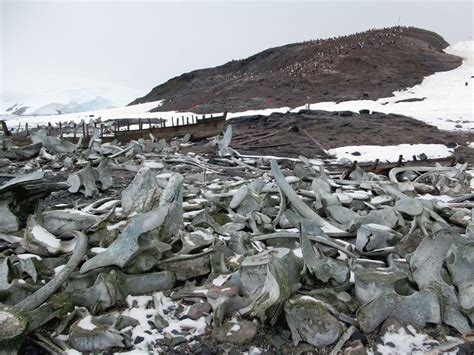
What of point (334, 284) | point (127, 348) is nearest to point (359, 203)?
point (334, 284)

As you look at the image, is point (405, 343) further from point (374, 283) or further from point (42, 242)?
point (42, 242)

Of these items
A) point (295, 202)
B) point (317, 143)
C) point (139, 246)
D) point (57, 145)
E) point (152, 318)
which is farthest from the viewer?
point (317, 143)

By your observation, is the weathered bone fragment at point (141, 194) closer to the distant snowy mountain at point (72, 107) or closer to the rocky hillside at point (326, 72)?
the rocky hillside at point (326, 72)

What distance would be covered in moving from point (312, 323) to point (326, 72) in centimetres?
3001

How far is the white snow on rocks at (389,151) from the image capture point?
9.52 metres

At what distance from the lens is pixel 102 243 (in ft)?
10.3

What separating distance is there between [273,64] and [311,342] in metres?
38.3

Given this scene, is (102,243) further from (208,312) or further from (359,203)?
(359,203)

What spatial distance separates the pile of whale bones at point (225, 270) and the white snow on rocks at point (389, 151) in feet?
19.0

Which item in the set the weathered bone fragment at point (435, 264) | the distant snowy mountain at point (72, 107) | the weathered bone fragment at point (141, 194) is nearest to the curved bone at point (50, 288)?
the weathered bone fragment at point (141, 194)

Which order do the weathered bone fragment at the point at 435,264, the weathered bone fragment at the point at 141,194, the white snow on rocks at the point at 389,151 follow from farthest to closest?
the white snow on rocks at the point at 389,151 → the weathered bone fragment at the point at 141,194 → the weathered bone fragment at the point at 435,264

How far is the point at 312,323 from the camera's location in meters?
2.16

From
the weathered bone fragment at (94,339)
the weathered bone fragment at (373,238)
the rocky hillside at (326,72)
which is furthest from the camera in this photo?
the rocky hillside at (326,72)

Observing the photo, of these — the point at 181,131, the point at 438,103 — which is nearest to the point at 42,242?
the point at 181,131
